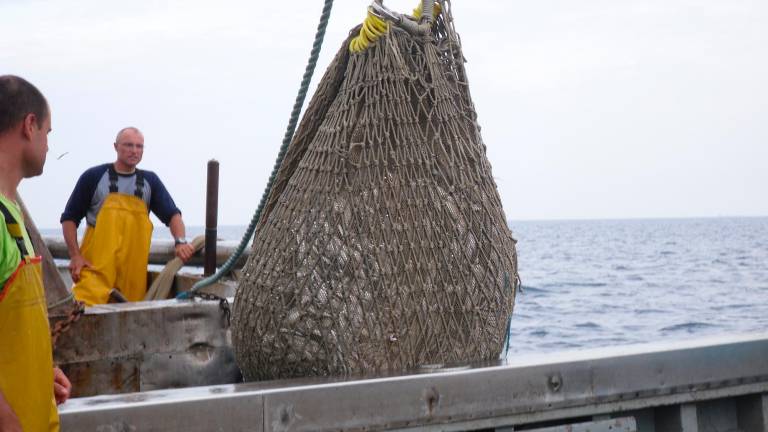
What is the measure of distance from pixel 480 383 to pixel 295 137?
1555mm

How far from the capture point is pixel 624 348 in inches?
194

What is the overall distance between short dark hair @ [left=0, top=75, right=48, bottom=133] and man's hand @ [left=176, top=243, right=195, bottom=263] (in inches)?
236

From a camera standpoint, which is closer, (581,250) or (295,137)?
(295,137)

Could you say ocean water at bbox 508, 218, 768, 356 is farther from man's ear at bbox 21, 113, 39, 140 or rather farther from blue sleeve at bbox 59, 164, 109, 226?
man's ear at bbox 21, 113, 39, 140

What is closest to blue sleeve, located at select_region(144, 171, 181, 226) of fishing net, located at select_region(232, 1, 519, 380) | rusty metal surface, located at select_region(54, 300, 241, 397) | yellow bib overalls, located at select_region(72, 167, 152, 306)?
yellow bib overalls, located at select_region(72, 167, 152, 306)

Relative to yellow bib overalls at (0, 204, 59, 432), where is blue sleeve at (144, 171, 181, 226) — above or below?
above

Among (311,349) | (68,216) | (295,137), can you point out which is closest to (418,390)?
(311,349)

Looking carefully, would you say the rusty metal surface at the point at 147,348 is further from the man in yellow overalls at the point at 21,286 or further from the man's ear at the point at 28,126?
the man's ear at the point at 28,126

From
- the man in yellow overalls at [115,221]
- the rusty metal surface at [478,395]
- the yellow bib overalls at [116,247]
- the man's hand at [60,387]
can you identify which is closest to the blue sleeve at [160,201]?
the man in yellow overalls at [115,221]

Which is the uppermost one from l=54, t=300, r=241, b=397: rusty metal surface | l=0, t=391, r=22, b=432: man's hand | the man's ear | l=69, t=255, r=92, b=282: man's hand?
the man's ear

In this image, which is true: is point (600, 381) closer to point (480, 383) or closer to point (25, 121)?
point (480, 383)

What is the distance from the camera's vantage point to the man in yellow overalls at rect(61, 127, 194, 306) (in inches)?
340

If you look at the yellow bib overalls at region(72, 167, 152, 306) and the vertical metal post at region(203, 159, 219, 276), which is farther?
the vertical metal post at region(203, 159, 219, 276)

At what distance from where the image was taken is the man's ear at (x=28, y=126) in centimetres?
333
